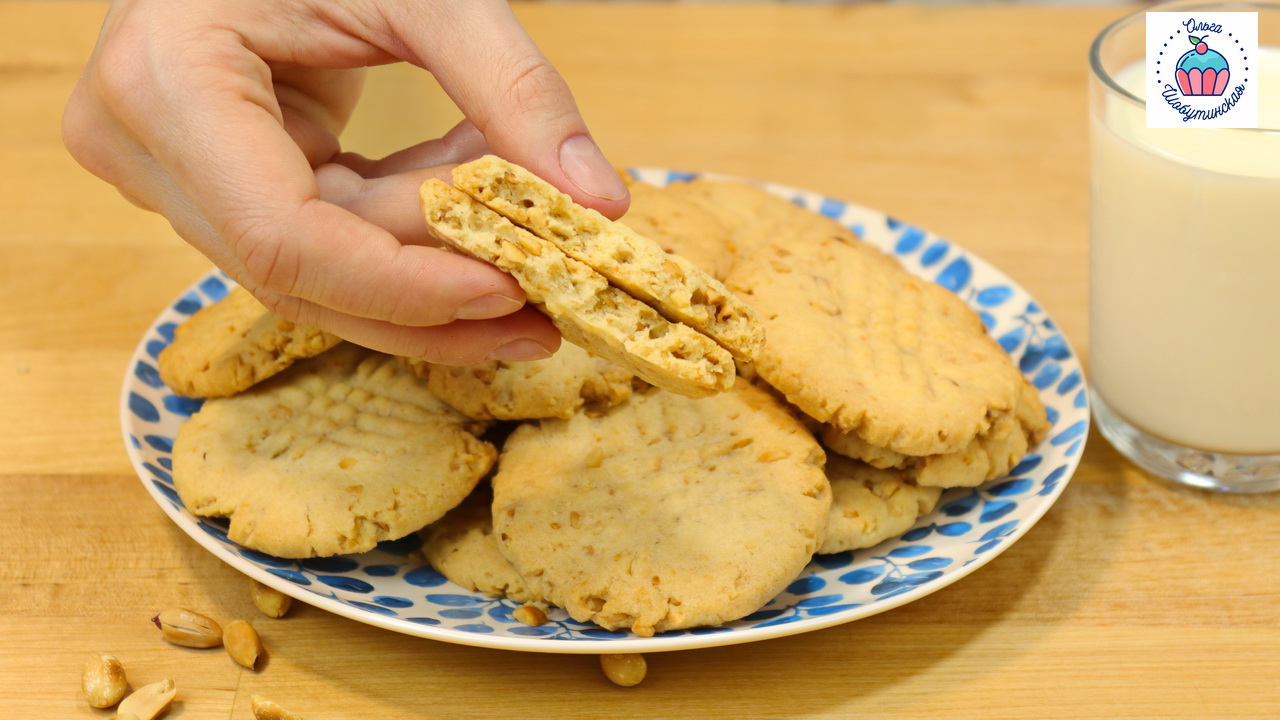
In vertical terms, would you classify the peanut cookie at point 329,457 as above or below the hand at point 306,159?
below

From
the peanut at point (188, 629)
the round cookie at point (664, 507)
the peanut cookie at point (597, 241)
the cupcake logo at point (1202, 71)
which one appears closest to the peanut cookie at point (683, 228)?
the round cookie at point (664, 507)

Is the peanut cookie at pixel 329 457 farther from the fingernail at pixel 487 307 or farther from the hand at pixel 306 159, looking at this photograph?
the fingernail at pixel 487 307

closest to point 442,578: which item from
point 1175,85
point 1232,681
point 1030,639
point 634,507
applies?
point 634,507

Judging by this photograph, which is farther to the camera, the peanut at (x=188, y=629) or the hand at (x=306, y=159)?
the peanut at (x=188, y=629)

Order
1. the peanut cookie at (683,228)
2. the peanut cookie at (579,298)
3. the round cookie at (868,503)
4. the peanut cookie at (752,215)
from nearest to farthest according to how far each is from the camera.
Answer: the peanut cookie at (579,298), the round cookie at (868,503), the peanut cookie at (683,228), the peanut cookie at (752,215)

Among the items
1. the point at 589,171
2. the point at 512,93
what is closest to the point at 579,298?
the point at 589,171

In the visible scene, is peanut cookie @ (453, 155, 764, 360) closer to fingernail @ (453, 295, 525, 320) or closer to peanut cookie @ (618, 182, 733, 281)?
fingernail @ (453, 295, 525, 320)

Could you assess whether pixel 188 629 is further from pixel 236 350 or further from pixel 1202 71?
pixel 1202 71

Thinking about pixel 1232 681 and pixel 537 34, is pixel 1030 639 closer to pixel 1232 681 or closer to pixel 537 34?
pixel 1232 681
